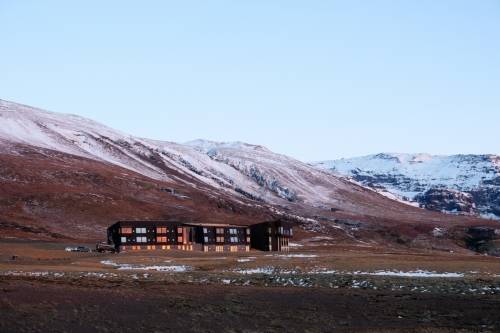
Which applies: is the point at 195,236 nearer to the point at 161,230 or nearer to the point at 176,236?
the point at 176,236

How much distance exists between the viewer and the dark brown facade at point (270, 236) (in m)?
161

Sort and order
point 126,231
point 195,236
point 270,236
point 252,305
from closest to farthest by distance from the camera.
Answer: point 252,305 → point 126,231 → point 195,236 → point 270,236

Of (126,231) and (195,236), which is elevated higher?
(126,231)

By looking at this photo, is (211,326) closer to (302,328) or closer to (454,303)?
(302,328)

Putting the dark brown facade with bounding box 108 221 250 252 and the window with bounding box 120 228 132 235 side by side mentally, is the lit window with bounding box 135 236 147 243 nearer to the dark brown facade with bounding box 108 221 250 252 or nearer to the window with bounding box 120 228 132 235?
the dark brown facade with bounding box 108 221 250 252

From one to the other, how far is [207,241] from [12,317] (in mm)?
127745

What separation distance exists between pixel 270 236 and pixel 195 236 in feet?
59.6

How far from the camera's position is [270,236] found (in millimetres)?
162125

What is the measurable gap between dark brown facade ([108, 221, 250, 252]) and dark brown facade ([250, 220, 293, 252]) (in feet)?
9.47

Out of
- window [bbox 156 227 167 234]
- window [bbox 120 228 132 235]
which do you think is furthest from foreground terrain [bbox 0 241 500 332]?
window [bbox 156 227 167 234]

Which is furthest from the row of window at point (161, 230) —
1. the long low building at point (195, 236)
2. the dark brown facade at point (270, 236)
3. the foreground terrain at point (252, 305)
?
the foreground terrain at point (252, 305)

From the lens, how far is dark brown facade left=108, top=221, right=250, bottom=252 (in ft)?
457

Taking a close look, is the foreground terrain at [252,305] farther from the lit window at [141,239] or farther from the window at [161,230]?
the window at [161,230]

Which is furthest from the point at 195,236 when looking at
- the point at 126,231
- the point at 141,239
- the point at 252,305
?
the point at 252,305
